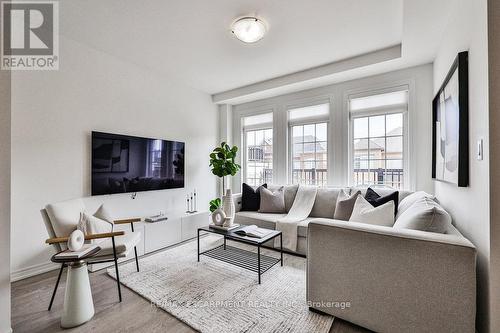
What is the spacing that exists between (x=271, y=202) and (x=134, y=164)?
2060mm

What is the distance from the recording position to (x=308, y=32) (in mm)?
2506

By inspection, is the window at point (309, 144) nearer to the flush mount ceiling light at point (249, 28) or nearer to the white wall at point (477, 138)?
the flush mount ceiling light at point (249, 28)

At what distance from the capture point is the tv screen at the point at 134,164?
2881mm

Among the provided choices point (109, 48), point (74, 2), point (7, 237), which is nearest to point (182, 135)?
point (109, 48)

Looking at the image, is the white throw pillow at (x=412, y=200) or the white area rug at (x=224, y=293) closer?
the white area rug at (x=224, y=293)

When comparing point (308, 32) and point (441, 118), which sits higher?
point (308, 32)

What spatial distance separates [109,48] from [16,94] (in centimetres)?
111

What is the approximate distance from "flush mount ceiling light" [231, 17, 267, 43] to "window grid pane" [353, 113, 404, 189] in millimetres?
2051

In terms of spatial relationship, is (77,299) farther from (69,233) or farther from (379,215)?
(379,215)

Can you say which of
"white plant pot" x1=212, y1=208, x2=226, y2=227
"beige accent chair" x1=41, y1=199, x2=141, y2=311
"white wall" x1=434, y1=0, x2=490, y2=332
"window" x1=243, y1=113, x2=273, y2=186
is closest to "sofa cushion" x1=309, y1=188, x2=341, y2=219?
"window" x1=243, y1=113, x2=273, y2=186

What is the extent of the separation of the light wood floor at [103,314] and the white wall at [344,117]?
2311mm

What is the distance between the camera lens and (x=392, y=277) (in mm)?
1420

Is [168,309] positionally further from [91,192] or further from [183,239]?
[91,192]

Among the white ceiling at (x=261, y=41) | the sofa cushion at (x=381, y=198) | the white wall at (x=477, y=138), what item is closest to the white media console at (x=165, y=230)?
the white ceiling at (x=261, y=41)
